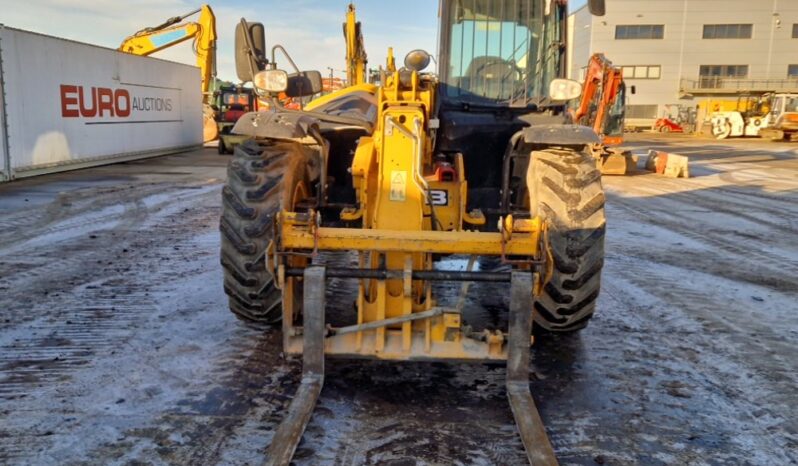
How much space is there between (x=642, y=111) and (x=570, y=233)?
176 ft

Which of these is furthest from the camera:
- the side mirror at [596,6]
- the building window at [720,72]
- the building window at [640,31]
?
the building window at [720,72]

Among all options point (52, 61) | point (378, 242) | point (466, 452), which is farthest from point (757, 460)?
point (52, 61)

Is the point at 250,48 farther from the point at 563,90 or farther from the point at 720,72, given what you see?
the point at 720,72

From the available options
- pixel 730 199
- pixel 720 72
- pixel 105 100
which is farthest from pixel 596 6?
pixel 720 72

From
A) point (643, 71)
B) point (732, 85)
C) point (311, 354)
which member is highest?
point (643, 71)

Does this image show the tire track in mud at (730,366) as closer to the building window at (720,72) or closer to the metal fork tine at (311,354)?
the metal fork tine at (311,354)

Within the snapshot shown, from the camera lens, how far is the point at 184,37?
77.6 ft

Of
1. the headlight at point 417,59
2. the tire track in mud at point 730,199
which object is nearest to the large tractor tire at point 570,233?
the headlight at point 417,59

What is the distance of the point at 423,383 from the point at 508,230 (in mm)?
1129

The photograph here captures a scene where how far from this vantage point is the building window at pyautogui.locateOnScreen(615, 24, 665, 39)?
5266cm

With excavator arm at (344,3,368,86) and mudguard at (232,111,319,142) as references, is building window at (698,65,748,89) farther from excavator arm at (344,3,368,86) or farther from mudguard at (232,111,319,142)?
mudguard at (232,111,319,142)

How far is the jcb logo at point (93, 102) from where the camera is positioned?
15.2m

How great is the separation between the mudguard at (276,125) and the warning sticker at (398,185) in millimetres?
685

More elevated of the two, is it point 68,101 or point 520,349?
point 68,101
